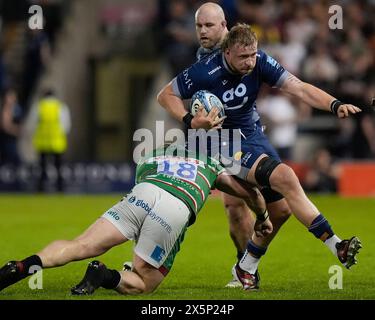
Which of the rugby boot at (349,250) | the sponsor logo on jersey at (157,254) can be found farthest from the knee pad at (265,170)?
the sponsor logo on jersey at (157,254)

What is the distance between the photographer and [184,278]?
34.6 ft

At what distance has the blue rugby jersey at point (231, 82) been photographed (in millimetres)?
9648

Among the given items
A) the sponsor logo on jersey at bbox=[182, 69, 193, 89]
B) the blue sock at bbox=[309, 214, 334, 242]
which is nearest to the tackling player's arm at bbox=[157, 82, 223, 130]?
the sponsor logo on jersey at bbox=[182, 69, 193, 89]

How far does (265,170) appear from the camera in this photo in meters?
9.32

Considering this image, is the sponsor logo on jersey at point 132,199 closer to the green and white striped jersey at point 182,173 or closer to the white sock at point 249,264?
the green and white striped jersey at point 182,173

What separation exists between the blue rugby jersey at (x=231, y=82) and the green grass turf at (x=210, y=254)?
151 centimetres

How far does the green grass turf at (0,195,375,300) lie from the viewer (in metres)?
9.22

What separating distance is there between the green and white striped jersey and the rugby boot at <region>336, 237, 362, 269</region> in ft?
3.89

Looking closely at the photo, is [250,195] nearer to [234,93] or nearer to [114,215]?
[234,93]

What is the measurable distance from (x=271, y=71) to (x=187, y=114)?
833 millimetres

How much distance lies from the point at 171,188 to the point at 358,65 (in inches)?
569

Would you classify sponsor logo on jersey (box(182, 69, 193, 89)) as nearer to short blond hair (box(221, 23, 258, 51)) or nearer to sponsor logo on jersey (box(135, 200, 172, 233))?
short blond hair (box(221, 23, 258, 51))

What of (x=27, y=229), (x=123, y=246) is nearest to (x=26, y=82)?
(x=27, y=229)

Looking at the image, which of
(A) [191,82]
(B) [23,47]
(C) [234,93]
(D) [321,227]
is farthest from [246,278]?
(B) [23,47]
